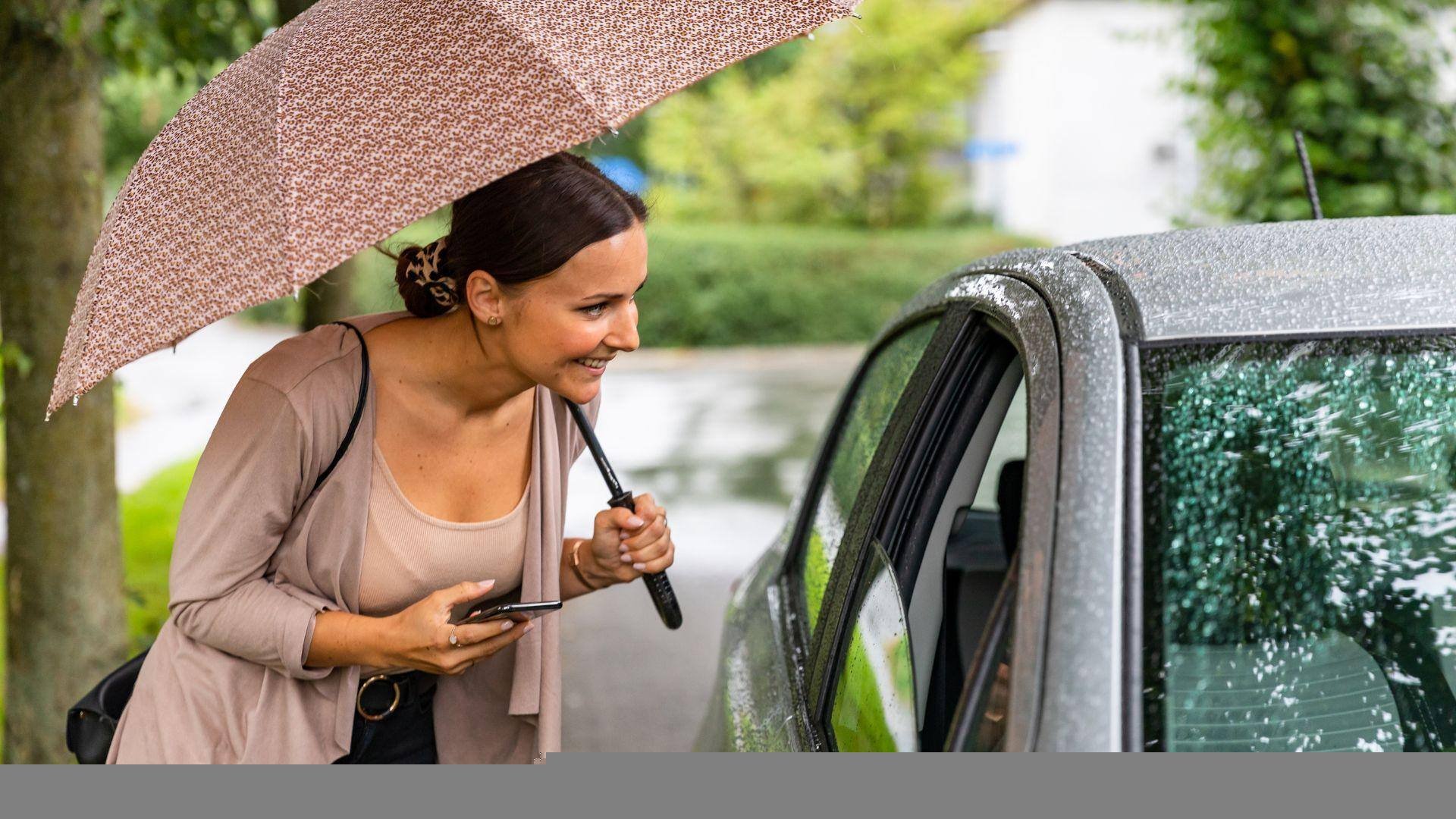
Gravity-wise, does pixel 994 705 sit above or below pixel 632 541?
below

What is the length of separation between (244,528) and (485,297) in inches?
18.7

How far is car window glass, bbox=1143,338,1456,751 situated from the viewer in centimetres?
152

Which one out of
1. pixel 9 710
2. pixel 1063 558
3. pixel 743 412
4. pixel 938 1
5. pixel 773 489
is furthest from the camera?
pixel 938 1

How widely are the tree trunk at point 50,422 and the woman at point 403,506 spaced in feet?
6.32

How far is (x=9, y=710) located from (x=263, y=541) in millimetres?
2613

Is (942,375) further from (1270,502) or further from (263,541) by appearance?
(263,541)

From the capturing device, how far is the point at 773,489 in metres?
9.34

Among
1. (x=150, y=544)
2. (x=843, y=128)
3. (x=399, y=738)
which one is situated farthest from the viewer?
(x=843, y=128)

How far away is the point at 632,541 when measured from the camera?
2.19m

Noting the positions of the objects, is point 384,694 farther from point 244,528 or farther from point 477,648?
point 244,528

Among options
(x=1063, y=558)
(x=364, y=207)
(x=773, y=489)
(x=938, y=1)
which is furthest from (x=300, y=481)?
(x=938, y=1)

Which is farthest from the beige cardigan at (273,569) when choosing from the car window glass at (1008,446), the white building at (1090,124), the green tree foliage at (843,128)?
the white building at (1090,124)

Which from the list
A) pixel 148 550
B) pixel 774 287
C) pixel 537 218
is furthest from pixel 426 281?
pixel 774 287

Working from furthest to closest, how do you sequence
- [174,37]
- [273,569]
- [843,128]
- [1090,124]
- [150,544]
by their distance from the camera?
1. [1090,124]
2. [843,128]
3. [150,544]
4. [174,37]
5. [273,569]
